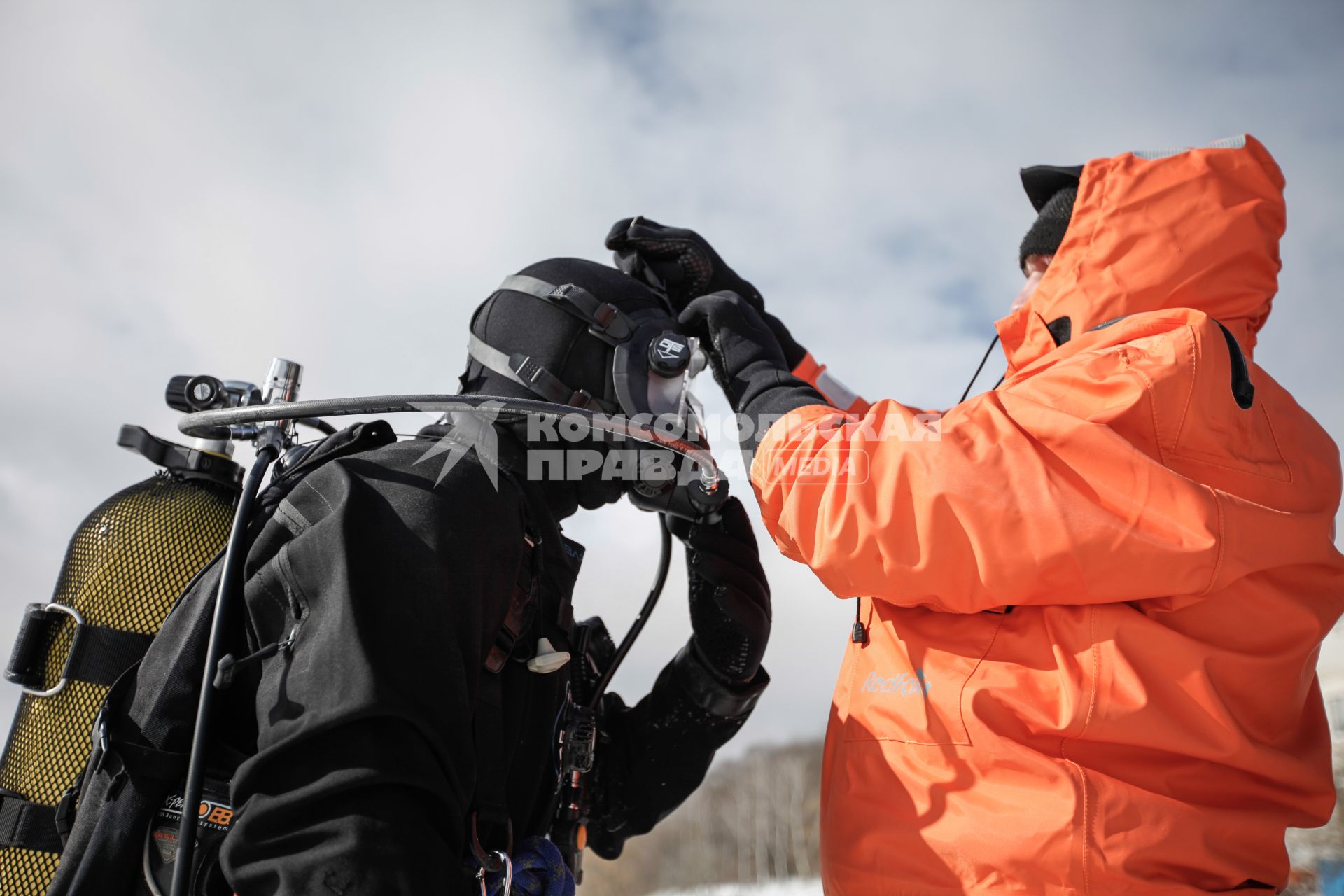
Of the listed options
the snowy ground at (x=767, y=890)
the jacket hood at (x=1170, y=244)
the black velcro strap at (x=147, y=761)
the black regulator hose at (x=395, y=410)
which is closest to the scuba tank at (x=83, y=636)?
the black regulator hose at (x=395, y=410)

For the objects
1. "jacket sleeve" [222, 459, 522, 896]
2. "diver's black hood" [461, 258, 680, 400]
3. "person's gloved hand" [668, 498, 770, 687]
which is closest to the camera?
"jacket sleeve" [222, 459, 522, 896]

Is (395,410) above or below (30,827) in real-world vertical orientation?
above

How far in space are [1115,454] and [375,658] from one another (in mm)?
1555

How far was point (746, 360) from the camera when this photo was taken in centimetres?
266

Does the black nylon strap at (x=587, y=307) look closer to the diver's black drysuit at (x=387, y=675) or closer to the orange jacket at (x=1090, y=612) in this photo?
the diver's black drysuit at (x=387, y=675)

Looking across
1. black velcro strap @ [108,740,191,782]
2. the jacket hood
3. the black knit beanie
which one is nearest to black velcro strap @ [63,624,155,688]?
black velcro strap @ [108,740,191,782]

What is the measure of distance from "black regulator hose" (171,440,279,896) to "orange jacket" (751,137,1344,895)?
3.98ft

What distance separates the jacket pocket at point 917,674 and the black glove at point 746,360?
23.8 inches

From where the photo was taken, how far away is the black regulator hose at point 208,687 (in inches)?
67.7

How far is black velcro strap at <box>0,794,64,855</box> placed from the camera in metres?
2.26

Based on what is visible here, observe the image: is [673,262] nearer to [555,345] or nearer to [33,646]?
[555,345]

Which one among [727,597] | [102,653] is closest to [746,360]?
[727,597]

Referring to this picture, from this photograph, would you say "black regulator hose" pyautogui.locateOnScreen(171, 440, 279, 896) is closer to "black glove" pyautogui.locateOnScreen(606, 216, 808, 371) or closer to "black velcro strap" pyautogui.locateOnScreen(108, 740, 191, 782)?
"black velcro strap" pyautogui.locateOnScreen(108, 740, 191, 782)

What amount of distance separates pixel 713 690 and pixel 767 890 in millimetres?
4494
